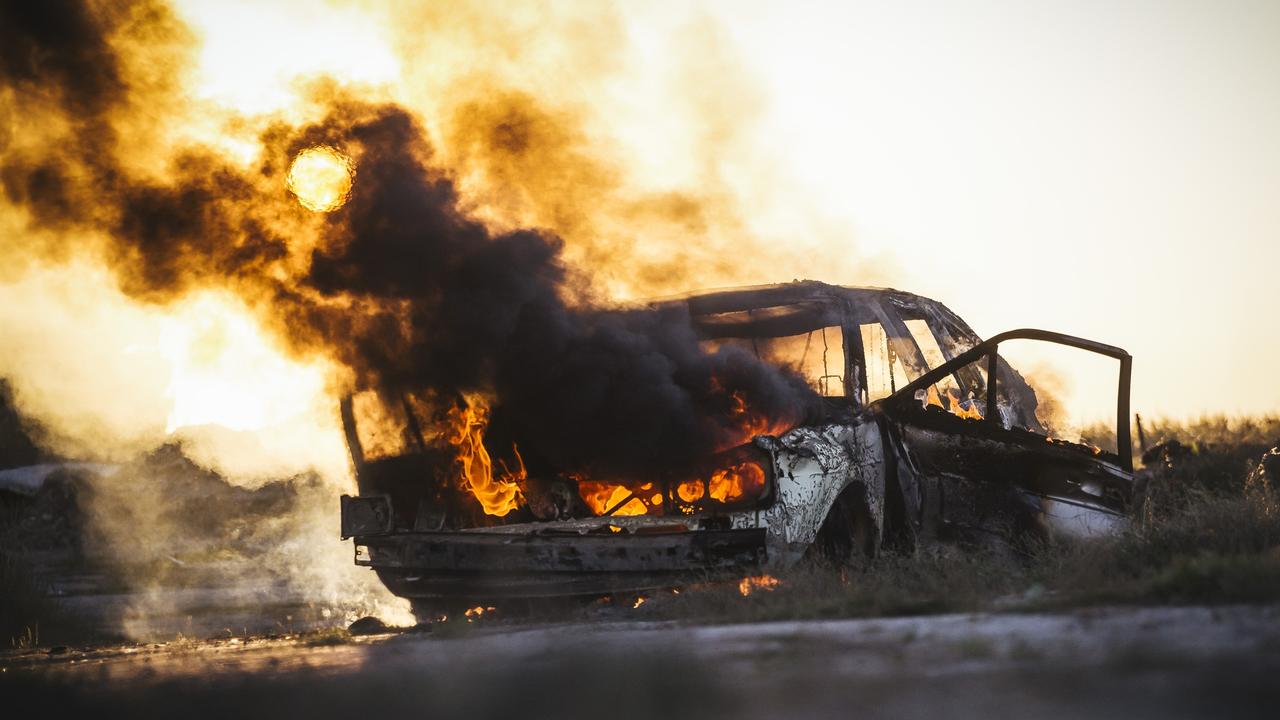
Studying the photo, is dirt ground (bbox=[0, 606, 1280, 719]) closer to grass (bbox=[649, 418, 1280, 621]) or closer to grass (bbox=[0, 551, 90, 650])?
grass (bbox=[649, 418, 1280, 621])

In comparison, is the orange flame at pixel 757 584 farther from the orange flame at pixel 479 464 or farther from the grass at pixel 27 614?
the grass at pixel 27 614

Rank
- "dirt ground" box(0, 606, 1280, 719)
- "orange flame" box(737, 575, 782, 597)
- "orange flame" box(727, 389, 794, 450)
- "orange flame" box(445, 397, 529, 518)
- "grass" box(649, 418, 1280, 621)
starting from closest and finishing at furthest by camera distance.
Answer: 1. "dirt ground" box(0, 606, 1280, 719)
2. "grass" box(649, 418, 1280, 621)
3. "orange flame" box(737, 575, 782, 597)
4. "orange flame" box(727, 389, 794, 450)
5. "orange flame" box(445, 397, 529, 518)

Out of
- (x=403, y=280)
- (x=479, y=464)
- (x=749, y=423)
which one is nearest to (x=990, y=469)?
(x=749, y=423)

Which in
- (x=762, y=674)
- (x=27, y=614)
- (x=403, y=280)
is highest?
(x=403, y=280)

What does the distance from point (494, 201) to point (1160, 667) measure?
5668 millimetres

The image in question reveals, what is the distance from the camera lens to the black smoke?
281 inches

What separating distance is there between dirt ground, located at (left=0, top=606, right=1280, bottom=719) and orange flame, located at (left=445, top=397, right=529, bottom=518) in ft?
4.91

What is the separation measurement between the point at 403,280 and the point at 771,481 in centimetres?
284

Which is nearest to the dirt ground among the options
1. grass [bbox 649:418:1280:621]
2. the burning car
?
grass [bbox 649:418:1280:621]

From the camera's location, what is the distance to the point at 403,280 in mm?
7801

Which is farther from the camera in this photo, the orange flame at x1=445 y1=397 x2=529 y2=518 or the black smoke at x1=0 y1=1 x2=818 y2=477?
the orange flame at x1=445 y1=397 x2=529 y2=518

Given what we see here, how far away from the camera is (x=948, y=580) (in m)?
6.16

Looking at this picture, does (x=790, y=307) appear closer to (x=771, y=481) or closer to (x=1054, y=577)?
(x=771, y=481)

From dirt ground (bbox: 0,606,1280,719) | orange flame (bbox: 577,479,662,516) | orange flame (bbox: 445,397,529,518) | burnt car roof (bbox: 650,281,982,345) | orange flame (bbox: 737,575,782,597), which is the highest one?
burnt car roof (bbox: 650,281,982,345)
